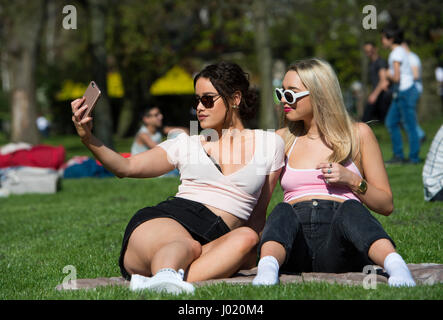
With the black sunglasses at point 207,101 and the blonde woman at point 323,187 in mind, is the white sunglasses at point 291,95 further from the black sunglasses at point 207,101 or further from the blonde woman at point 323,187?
the black sunglasses at point 207,101

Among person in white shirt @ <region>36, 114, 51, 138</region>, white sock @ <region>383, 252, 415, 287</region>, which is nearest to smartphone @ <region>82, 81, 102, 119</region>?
white sock @ <region>383, 252, 415, 287</region>

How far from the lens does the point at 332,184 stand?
14.0ft

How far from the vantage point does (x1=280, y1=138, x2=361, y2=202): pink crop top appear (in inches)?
169

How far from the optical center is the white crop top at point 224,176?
4258 millimetres

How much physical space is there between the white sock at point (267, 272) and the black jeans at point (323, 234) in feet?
0.56

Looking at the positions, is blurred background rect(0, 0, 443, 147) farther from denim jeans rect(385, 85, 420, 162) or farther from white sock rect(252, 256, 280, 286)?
white sock rect(252, 256, 280, 286)

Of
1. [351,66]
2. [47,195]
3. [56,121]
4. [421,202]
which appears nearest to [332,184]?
[421,202]

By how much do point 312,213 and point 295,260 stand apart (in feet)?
1.00

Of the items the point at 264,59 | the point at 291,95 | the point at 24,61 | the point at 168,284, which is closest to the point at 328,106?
the point at 291,95

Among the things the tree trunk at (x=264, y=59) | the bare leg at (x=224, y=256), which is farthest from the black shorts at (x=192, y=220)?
the tree trunk at (x=264, y=59)

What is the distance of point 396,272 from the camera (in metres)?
3.63

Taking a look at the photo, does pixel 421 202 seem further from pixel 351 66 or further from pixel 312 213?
pixel 351 66

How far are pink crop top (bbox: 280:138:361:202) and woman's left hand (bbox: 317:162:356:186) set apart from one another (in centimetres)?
21
